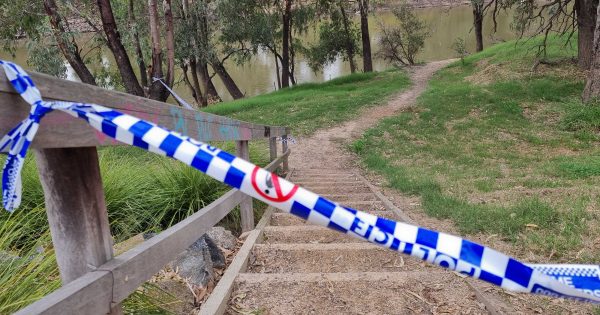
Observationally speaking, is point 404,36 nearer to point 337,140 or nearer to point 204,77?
point 204,77

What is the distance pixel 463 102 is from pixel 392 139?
3764 millimetres

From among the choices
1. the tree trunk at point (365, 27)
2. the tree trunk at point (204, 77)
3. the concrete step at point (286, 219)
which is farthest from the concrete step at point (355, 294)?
the tree trunk at point (365, 27)

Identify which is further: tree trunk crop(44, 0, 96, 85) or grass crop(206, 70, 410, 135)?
grass crop(206, 70, 410, 135)

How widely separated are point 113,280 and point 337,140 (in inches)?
393

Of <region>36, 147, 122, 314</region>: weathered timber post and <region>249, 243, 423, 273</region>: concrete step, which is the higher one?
<region>36, 147, 122, 314</region>: weathered timber post

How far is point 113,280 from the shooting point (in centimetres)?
133

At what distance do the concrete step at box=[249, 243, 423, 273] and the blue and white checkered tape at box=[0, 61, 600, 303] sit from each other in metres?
1.95

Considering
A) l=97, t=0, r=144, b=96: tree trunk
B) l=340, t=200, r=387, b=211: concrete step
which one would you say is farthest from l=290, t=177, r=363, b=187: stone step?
l=97, t=0, r=144, b=96: tree trunk

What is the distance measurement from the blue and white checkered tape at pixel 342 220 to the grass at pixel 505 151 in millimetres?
2319

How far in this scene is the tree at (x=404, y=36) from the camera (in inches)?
1017

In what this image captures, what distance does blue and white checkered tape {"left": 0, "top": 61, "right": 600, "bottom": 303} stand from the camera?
3.57 ft

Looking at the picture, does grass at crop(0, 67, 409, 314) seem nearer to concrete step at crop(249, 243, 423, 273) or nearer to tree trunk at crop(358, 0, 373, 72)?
concrete step at crop(249, 243, 423, 273)

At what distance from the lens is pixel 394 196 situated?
6.00 metres

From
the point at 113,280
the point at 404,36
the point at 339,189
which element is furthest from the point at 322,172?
the point at 404,36
